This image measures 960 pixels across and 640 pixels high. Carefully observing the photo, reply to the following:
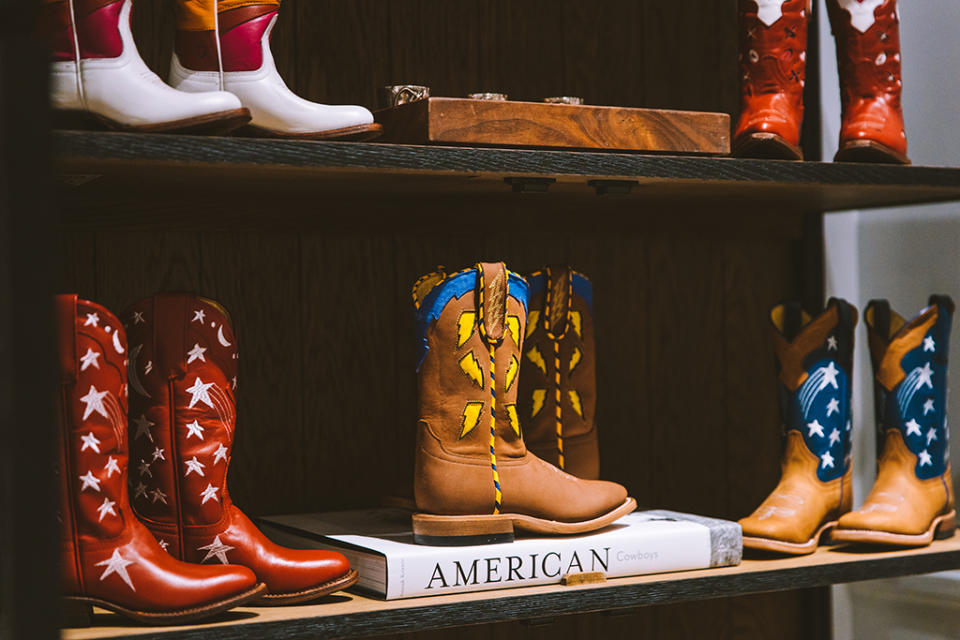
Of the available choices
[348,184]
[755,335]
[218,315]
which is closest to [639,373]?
[755,335]

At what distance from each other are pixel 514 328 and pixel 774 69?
1.72 ft

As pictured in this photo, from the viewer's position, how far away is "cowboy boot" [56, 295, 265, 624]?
1.17 metres

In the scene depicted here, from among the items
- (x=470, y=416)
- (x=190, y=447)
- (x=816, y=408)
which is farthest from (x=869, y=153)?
(x=190, y=447)

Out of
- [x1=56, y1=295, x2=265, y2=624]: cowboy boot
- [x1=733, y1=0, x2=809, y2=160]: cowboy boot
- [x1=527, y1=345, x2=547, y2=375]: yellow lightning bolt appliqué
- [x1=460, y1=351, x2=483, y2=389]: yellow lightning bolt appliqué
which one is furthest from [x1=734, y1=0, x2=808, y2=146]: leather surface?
[x1=56, y1=295, x2=265, y2=624]: cowboy boot

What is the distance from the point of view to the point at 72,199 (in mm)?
1467

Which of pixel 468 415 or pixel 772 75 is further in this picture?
pixel 772 75

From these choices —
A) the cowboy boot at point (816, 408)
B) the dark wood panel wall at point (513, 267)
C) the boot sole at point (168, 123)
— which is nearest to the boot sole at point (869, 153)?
the cowboy boot at point (816, 408)

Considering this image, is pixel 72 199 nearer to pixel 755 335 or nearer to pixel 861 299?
pixel 755 335

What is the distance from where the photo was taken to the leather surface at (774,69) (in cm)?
155

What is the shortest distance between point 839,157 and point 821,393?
332 millimetres

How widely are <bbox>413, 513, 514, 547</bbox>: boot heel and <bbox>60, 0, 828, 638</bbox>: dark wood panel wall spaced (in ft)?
0.70

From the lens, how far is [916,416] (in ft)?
5.49

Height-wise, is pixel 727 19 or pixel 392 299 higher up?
pixel 727 19

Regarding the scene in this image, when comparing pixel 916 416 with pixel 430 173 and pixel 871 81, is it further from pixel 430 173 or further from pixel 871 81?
pixel 430 173
